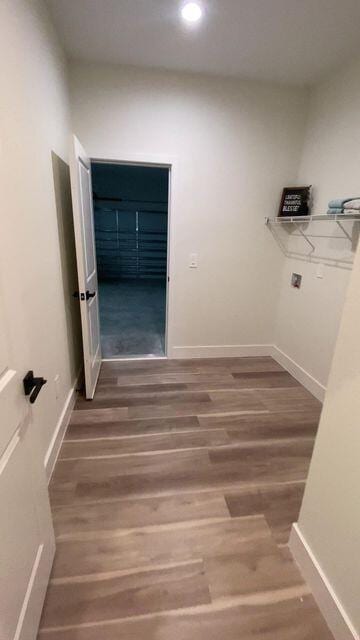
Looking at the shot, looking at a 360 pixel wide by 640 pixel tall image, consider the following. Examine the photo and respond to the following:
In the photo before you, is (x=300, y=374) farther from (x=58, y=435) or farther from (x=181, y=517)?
(x=58, y=435)

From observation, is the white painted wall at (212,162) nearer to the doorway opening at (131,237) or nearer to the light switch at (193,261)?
the light switch at (193,261)

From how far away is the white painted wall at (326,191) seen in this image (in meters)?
2.24

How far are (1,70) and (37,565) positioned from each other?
6.44 ft

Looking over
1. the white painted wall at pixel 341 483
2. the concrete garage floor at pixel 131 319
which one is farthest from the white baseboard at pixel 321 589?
the concrete garage floor at pixel 131 319

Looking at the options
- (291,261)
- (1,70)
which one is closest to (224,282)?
(291,261)

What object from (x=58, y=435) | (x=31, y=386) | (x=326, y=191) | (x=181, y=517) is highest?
(x=326, y=191)

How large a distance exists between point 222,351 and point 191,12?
2.82 m

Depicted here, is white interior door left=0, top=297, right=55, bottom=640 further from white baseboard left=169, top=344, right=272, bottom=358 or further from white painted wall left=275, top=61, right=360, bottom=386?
white painted wall left=275, top=61, right=360, bottom=386

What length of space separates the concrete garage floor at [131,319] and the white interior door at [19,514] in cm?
224

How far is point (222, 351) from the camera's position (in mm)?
3369

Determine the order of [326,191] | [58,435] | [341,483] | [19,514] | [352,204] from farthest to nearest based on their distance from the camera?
[326,191] → [352,204] → [58,435] → [341,483] → [19,514]

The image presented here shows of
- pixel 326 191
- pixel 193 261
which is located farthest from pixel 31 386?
pixel 326 191

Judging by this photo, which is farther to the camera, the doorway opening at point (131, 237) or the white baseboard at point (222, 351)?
the doorway opening at point (131, 237)

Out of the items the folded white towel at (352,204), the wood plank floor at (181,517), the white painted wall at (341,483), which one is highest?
the folded white towel at (352,204)
